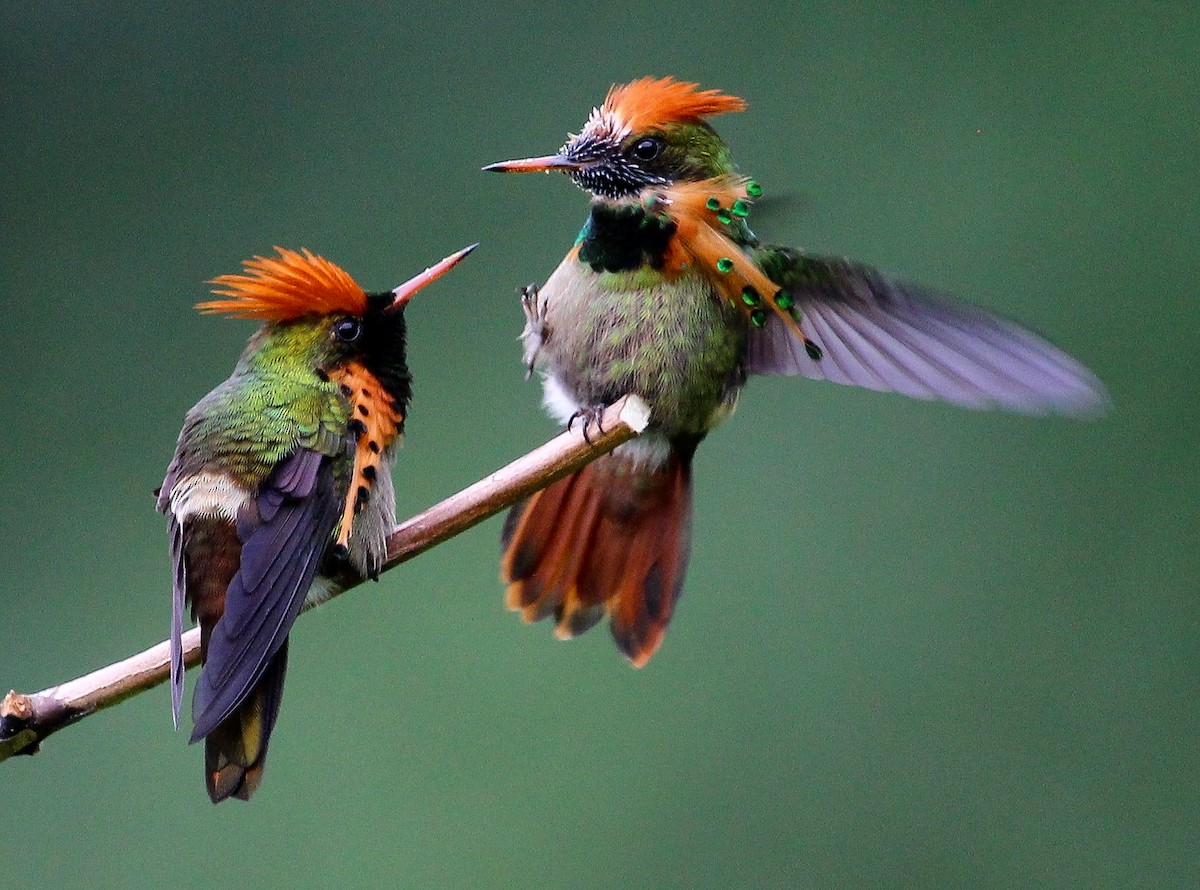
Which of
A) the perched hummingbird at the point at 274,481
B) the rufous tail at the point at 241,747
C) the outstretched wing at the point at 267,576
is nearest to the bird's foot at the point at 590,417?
the perched hummingbird at the point at 274,481

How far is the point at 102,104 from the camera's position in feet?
11.8

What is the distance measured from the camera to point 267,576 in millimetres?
1812

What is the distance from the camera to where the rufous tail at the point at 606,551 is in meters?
2.50

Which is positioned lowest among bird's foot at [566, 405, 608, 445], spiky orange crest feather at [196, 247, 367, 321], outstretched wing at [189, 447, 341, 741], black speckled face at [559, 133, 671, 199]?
outstretched wing at [189, 447, 341, 741]

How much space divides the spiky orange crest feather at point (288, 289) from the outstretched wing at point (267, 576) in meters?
0.24

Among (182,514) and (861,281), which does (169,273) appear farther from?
(861,281)

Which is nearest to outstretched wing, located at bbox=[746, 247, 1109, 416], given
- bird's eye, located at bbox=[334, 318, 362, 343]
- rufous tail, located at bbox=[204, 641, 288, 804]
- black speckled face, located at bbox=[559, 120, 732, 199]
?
black speckled face, located at bbox=[559, 120, 732, 199]

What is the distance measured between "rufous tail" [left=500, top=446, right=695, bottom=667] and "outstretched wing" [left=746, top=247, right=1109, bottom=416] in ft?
1.18

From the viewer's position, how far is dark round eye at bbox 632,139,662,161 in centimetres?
215

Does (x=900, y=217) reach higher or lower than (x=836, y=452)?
higher

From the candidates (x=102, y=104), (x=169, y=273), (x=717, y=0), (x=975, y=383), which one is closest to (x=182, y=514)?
(x=975, y=383)

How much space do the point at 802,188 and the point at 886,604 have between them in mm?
965

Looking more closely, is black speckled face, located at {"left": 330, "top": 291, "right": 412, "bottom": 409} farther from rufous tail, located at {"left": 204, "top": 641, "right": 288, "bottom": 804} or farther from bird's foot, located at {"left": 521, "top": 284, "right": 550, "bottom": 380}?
rufous tail, located at {"left": 204, "top": 641, "right": 288, "bottom": 804}

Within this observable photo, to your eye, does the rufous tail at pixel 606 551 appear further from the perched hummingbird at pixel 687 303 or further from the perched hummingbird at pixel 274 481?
the perched hummingbird at pixel 274 481
